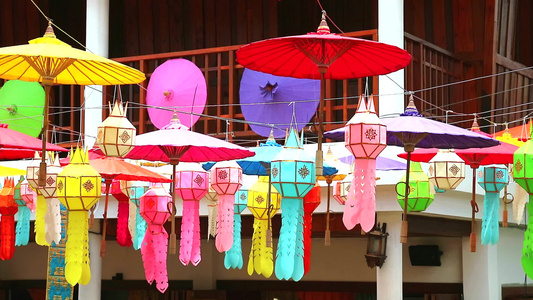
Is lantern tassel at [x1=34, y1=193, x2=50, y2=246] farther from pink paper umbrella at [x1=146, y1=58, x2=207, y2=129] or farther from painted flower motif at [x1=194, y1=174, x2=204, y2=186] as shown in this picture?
pink paper umbrella at [x1=146, y1=58, x2=207, y2=129]

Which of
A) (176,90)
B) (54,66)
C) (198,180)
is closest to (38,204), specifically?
(198,180)

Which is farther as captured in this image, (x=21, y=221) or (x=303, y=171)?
(x=21, y=221)

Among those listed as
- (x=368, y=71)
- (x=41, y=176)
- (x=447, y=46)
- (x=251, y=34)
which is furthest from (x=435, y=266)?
(x=41, y=176)

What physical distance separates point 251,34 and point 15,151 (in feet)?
15.5

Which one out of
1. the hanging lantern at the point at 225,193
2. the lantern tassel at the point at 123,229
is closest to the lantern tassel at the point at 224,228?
the hanging lantern at the point at 225,193

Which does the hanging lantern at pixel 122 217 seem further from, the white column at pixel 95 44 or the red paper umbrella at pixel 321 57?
the red paper umbrella at pixel 321 57

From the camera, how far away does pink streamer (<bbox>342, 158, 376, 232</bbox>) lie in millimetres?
6566

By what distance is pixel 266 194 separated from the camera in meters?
8.48

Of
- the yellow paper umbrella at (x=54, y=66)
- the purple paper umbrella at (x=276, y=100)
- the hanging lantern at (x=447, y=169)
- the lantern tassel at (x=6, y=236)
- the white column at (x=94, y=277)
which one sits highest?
the purple paper umbrella at (x=276, y=100)

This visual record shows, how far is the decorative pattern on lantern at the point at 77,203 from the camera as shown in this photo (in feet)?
25.6

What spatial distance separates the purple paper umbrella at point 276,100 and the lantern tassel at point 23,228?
2536mm

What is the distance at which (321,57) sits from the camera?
6816 millimetres

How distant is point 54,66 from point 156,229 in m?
2.26

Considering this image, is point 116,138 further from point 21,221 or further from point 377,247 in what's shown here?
point 377,247
